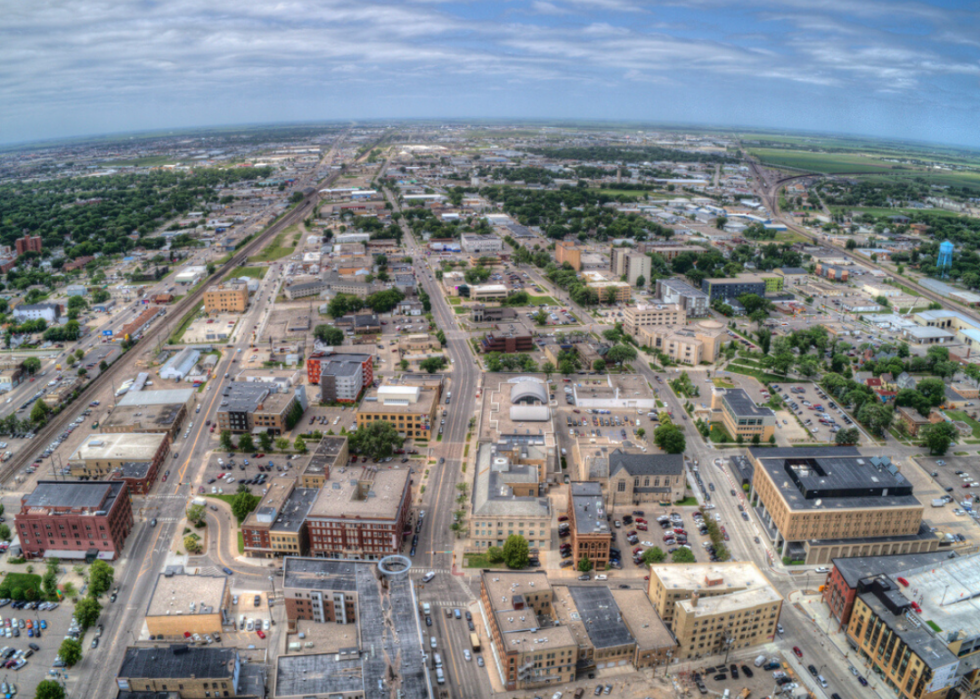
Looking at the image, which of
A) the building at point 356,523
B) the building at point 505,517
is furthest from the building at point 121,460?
the building at point 505,517

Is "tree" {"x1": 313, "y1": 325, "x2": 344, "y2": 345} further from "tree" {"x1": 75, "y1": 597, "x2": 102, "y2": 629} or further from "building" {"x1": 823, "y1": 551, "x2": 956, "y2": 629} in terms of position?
"building" {"x1": 823, "y1": 551, "x2": 956, "y2": 629}

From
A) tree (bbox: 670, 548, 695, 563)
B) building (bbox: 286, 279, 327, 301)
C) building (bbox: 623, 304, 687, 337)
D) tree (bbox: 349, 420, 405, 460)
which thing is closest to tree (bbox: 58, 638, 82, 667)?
tree (bbox: 349, 420, 405, 460)

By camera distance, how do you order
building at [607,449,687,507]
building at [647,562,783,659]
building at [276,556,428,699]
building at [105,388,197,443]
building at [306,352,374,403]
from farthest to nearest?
building at [306,352,374,403]
building at [105,388,197,443]
building at [607,449,687,507]
building at [647,562,783,659]
building at [276,556,428,699]

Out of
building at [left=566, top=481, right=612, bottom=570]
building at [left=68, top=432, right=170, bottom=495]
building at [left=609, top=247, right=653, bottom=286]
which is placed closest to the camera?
building at [left=566, top=481, right=612, bottom=570]

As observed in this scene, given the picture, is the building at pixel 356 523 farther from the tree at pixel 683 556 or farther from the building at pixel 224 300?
the building at pixel 224 300

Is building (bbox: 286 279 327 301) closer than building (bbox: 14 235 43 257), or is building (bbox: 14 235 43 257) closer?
building (bbox: 286 279 327 301)

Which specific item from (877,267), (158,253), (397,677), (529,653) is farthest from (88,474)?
(877,267)

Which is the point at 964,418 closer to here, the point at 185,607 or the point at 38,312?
the point at 185,607
